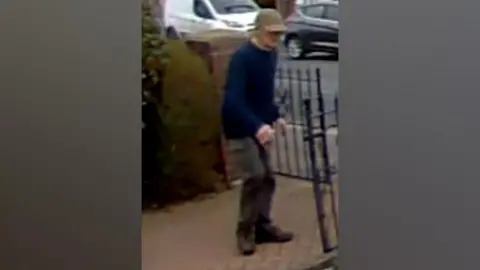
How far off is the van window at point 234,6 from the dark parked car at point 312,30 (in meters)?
0.14

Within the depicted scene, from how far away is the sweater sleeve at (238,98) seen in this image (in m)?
2.25

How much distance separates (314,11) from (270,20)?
167mm

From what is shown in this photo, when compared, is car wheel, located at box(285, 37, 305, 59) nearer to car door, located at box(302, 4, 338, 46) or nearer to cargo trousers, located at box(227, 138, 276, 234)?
car door, located at box(302, 4, 338, 46)

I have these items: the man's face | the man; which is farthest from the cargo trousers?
the man's face

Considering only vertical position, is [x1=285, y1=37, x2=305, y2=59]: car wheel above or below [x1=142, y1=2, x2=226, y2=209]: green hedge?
above

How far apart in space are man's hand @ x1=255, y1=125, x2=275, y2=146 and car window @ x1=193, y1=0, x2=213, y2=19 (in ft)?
1.22

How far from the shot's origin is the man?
220 cm

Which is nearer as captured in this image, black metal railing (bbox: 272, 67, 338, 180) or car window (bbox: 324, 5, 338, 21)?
car window (bbox: 324, 5, 338, 21)

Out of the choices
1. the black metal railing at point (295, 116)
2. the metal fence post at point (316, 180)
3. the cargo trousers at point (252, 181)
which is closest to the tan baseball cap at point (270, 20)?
the black metal railing at point (295, 116)
